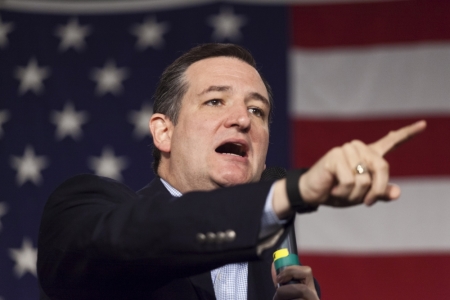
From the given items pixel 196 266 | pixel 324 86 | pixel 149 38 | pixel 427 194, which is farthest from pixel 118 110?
pixel 196 266

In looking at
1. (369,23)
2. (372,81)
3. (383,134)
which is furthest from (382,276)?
(369,23)

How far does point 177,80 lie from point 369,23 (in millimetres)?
1857

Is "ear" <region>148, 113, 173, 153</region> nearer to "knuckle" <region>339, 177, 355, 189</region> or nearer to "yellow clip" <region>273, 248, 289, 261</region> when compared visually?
"yellow clip" <region>273, 248, 289, 261</region>

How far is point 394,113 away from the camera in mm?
3404

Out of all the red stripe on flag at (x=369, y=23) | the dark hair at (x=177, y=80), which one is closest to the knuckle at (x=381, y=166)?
the dark hair at (x=177, y=80)

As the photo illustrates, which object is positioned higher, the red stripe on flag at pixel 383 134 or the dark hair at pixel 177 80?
the red stripe on flag at pixel 383 134

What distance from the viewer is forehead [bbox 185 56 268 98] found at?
1851mm

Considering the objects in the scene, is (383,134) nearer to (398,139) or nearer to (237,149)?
(237,149)

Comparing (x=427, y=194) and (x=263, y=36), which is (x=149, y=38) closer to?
(x=263, y=36)

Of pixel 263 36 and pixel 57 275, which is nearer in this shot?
pixel 57 275

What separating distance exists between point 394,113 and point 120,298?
2.45 meters

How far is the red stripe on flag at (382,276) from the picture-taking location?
3.23 meters

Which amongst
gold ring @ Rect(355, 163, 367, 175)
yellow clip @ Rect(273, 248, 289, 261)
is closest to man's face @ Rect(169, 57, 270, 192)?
yellow clip @ Rect(273, 248, 289, 261)

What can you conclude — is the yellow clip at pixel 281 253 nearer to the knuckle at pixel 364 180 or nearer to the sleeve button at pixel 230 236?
the sleeve button at pixel 230 236
